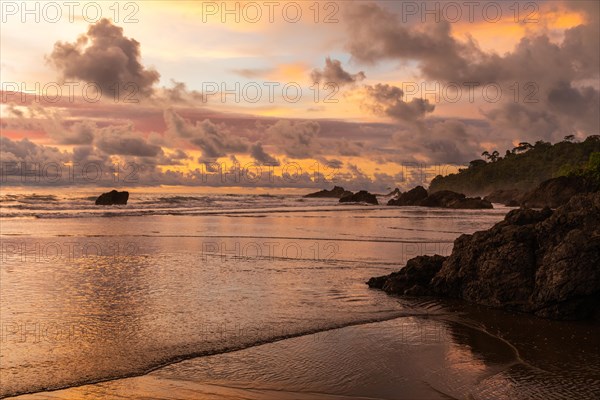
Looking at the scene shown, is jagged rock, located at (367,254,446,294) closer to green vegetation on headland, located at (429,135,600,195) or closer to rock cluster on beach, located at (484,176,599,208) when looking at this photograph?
rock cluster on beach, located at (484,176,599,208)

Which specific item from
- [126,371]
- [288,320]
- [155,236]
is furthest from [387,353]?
[155,236]

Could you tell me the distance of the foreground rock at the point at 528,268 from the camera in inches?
442

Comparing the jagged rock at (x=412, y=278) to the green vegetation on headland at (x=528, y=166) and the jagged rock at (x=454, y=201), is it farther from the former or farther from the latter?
the green vegetation on headland at (x=528, y=166)

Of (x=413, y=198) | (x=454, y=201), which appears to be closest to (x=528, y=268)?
(x=454, y=201)

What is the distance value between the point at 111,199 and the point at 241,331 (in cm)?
5827

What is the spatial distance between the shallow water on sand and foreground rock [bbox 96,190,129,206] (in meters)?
45.6

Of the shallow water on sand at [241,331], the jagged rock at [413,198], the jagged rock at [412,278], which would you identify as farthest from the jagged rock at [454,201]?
the jagged rock at [412,278]

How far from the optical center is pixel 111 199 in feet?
209

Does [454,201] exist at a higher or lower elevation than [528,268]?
higher

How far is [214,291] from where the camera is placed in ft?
43.9

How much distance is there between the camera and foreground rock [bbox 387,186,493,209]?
76.4 metres

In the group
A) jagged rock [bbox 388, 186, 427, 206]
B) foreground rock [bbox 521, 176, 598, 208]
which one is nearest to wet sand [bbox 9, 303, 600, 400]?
foreground rock [bbox 521, 176, 598, 208]

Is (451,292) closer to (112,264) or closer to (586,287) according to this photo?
(586,287)

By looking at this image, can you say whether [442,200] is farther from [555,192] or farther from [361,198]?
[361,198]
